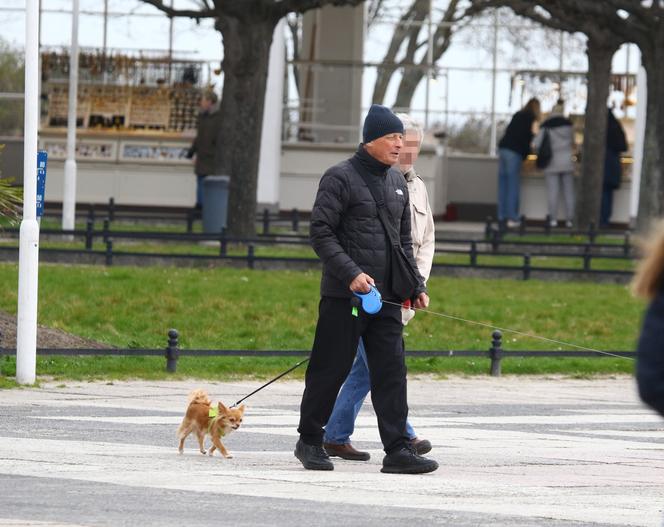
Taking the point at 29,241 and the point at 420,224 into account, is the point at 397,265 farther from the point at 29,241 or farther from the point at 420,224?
the point at 29,241

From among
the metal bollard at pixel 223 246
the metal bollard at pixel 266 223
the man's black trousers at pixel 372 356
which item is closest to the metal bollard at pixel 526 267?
the metal bollard at pixel 223 246

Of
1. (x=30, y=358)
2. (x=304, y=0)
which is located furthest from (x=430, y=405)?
(x=304, y=0)

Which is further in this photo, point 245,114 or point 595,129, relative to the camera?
point 595,129

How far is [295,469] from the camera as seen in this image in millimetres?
9305

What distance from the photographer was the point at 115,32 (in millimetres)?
37656

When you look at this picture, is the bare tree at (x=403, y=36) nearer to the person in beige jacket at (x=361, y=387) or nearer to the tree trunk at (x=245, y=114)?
the tree trunk at (x=245, y=114)

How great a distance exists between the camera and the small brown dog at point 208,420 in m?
9.38

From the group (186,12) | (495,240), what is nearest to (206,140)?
(186,12)

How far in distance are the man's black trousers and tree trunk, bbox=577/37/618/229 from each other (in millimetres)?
23031

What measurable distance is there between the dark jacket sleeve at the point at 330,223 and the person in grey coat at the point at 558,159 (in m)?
24.9

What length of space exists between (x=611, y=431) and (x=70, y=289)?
29.4ft

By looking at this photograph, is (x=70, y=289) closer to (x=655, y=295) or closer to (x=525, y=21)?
(x=655, y=295)

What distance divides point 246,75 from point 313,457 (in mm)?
17493

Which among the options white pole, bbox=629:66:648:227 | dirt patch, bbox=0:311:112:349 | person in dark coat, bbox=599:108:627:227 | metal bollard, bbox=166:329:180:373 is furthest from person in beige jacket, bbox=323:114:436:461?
white pole, bbox=629:66:648:227
